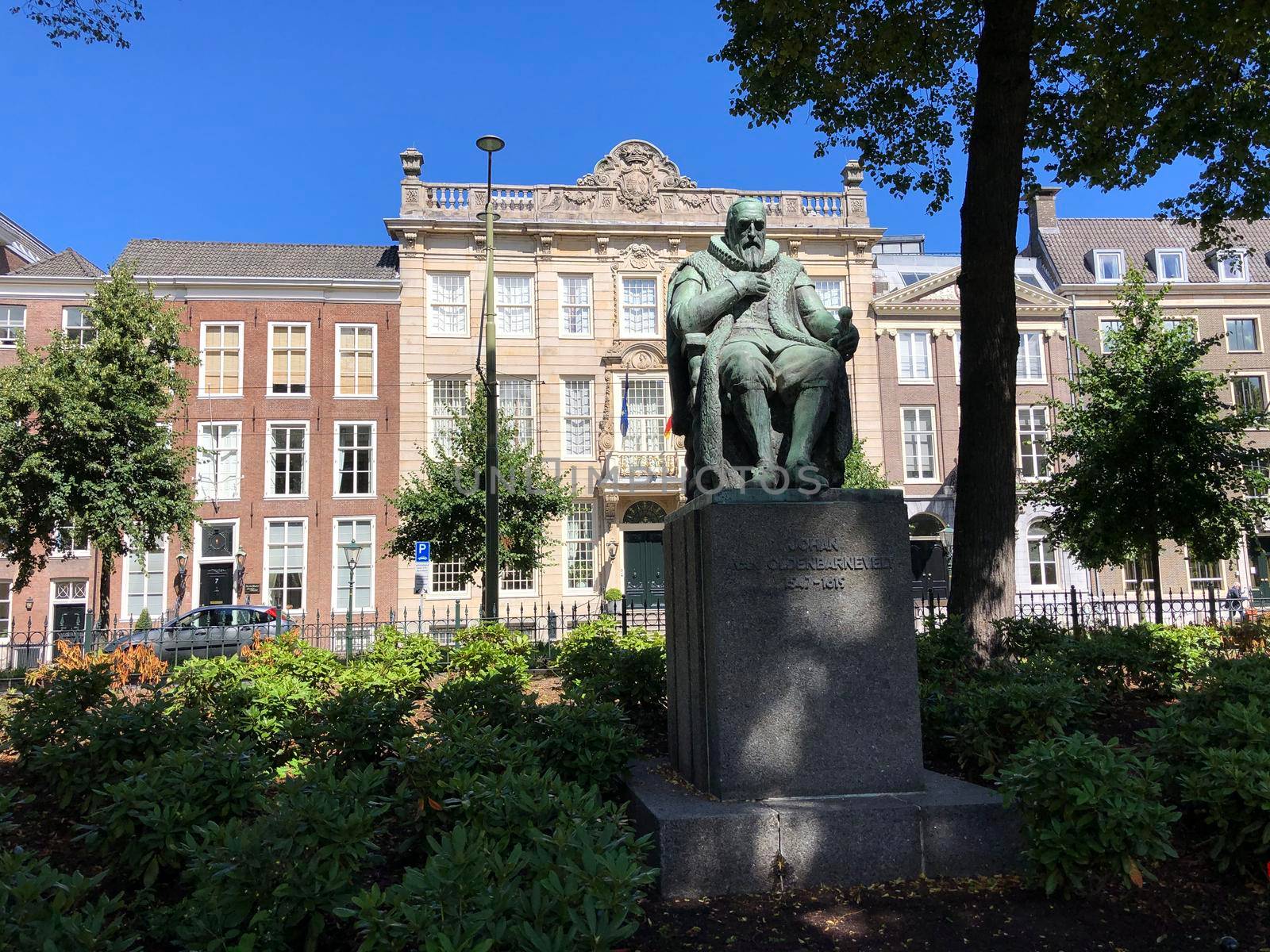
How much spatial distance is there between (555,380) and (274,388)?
9.49m

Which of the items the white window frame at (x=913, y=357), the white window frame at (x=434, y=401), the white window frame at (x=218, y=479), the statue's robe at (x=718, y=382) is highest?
the white window frame at (x=913, y=357)

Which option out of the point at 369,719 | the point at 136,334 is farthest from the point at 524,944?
the point at 136,334

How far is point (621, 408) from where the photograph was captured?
100 feet

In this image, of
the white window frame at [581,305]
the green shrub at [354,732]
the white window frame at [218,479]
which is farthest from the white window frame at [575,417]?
the green shrub at [354,732]

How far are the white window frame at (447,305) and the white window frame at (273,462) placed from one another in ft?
17.7

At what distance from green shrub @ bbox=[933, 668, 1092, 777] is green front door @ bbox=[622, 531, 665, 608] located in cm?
2416

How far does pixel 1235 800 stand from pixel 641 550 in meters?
26.3

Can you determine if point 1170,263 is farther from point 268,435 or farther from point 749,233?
point 749,233

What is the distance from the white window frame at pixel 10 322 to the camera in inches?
1141

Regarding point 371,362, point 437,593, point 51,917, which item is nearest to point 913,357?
point 437,593

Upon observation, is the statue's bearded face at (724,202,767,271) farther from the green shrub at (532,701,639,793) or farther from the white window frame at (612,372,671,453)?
the white window frame at (612,372,671,453)

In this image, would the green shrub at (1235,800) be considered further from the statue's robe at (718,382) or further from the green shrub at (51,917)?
the green shrub at (51,917)

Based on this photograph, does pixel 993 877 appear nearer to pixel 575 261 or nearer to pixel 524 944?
pixel 524 944

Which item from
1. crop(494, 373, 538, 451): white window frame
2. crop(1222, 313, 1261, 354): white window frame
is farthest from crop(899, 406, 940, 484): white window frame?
crop(494, 373, 538, 451): white window frame
